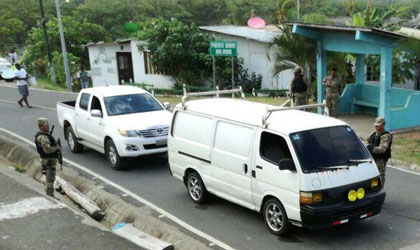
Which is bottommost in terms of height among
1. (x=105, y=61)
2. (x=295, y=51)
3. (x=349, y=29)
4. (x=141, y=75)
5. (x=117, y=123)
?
(x=117, y=123)

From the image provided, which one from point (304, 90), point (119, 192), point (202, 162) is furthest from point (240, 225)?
point (304, 90)

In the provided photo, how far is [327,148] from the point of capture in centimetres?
740

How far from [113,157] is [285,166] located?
5.90 m

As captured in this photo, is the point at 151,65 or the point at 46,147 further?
the point at 151,65

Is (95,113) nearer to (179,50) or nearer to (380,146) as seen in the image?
(380,146)

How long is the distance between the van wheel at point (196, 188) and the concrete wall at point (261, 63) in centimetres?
1697

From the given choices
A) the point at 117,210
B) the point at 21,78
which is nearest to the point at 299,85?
the point at 117,210

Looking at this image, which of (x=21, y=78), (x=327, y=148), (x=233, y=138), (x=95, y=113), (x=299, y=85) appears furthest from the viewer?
(x=21, y=78)

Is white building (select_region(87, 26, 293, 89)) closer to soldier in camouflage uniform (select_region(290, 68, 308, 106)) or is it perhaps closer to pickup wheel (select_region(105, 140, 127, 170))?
soldier in camouflage uniform (select_region(290, 68, 308, 106))

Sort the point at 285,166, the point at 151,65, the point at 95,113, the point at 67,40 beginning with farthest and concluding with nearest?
the point at 67,40, the point at 151,65, the point at 95,113, the point at 285,166

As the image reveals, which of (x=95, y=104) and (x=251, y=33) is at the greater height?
(x=251, y=33)

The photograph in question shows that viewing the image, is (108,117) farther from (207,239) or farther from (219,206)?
(207,239)

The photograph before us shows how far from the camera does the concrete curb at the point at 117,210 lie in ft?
25.1

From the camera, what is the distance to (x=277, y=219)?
7.49 meters
